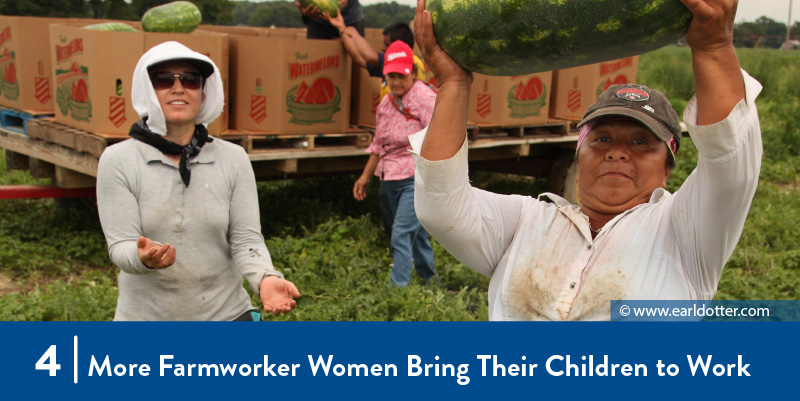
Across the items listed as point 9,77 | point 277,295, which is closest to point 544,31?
point 277,295

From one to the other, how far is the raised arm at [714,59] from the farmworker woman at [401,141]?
392 cm

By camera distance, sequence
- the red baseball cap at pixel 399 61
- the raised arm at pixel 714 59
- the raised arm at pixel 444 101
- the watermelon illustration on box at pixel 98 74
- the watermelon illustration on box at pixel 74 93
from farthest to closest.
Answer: the watermelon illustration on box at pixel 74 93, the red baseball cap at pixel 399 61, the watermelon illustration on box at pixel 98 74, the raised arm at pixel 444 101, the raised arm at pixel 714 59

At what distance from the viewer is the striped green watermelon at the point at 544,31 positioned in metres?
2.00

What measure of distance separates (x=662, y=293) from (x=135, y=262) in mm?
1808

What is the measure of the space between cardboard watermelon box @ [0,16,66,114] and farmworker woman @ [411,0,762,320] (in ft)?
17.8

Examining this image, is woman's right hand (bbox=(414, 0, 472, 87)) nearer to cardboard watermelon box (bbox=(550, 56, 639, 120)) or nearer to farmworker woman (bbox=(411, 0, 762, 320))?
farmworker woman (bbox=(411, 0, 762, 320))

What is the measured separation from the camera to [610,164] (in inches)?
89.4

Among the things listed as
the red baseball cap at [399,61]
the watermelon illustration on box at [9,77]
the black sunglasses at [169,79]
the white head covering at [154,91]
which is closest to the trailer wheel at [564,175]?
the red baseball cap at [399,61]

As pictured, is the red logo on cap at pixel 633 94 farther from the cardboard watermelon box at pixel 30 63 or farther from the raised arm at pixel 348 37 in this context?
the cardboard watermelon box at pixel 30 63

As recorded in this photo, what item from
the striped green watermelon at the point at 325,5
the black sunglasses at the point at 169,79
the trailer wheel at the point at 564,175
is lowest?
the trailer wheel at the point at 564,175

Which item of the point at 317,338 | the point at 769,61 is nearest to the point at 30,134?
the point at 317,338

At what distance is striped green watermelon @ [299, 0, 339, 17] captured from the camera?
671cm

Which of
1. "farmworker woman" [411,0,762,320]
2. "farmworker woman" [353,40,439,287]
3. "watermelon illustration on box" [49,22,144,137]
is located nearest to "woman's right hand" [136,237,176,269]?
"farmworker woman" [411,0,762,320]

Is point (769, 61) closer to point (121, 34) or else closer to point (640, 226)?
point (121, 34)
